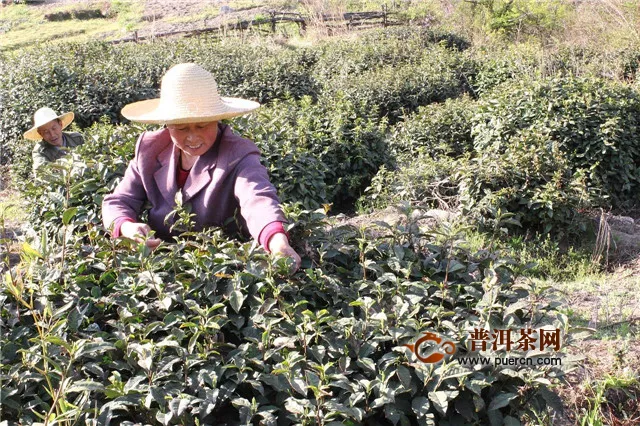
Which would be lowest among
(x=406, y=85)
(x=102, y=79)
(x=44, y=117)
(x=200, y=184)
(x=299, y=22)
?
(x=299, y=22)

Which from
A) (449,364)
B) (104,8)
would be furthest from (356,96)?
(104,8)

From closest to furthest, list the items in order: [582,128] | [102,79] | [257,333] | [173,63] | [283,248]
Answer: [257,333] < [283,248] < [582,128] < [102,79] < [173,63]

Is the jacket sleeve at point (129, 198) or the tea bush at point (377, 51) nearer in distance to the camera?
the jacket sleeve at point (129, 198)

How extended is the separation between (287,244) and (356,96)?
631 cm

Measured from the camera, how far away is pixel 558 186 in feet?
16.9

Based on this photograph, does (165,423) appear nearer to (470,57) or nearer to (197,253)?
(197,253)

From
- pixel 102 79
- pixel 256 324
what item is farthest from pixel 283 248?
pixel 102 79

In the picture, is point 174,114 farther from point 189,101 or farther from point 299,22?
point 299,22

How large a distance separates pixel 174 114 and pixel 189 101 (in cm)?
8

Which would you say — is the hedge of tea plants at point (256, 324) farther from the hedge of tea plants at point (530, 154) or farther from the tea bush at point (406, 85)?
the tea bush at point (406, 85)

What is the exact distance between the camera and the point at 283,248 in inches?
85.7

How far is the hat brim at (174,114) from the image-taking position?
2553mm

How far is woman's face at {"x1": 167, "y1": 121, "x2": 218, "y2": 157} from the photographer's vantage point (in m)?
2.64

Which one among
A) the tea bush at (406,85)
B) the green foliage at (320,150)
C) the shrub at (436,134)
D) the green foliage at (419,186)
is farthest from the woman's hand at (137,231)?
the tea bush at (406,85)
